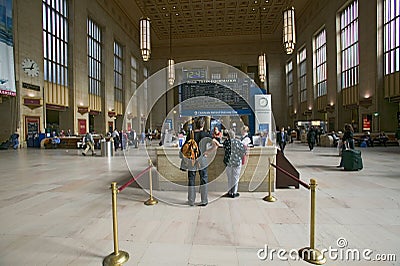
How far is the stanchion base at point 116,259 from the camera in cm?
261

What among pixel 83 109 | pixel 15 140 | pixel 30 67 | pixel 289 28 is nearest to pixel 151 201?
pixel 289 28

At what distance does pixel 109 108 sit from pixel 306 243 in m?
27.4

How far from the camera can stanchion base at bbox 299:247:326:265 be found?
103 inches

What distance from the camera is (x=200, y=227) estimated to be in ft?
11.5

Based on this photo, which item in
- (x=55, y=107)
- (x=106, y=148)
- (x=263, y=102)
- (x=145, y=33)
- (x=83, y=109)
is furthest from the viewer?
(x=83, y=109)

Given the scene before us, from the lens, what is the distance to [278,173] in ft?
19.0

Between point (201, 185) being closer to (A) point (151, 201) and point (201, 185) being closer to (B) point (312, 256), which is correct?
(A) point (151, 201)

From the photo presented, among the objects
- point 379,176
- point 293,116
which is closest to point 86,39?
point 379,176

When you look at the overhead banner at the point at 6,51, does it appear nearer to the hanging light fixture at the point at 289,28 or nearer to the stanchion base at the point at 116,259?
the hanging light fixture at the point at 289,28

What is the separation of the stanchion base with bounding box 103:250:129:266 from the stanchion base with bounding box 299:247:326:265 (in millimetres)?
1881

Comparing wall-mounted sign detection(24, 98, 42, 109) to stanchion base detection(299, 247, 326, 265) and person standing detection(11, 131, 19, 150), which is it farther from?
stanchion base detection(299, 247, 326, 265)

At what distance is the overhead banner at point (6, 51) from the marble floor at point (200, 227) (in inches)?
488

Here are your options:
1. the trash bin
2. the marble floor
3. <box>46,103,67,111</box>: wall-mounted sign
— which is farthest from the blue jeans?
<box>46,103,67,111</box>: wall-mounted sign

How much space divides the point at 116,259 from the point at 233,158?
281 cm
